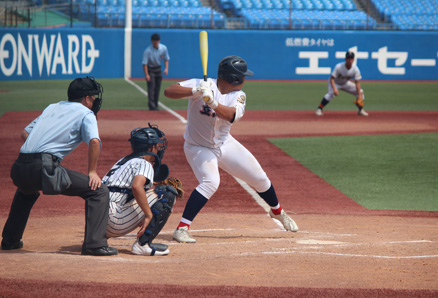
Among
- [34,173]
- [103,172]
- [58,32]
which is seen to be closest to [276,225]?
[34,173]

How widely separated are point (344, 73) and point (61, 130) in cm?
1465

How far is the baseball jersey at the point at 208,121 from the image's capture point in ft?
21.5

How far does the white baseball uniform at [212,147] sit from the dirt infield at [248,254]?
2.16ft

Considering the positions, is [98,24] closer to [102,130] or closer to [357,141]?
[102,130]

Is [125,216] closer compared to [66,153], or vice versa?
[66,153]

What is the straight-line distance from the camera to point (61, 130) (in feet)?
17.9

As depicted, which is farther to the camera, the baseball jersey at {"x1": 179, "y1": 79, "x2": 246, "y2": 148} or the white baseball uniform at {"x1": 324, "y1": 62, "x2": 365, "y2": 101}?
the white baseball uniform at {"x1": 324, "y1": 62, "x2": 365, "y2": 101}

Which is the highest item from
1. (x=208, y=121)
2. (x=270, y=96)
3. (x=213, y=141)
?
(x=208, y=121)

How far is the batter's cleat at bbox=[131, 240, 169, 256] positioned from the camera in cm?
578

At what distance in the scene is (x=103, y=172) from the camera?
1072 centimetres

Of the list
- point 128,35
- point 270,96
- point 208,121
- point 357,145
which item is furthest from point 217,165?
point 128,35

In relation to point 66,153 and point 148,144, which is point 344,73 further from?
point 66,153

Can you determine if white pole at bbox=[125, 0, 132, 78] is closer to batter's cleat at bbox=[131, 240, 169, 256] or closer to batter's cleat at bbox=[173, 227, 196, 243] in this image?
batter's cleat at bbox=[173, 227, 196, 243]

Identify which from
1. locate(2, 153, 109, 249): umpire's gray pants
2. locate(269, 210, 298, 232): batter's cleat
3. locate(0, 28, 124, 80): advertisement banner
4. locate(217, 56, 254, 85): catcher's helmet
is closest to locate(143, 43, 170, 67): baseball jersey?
locate(0, 28, 124, 80): advertisement banner
